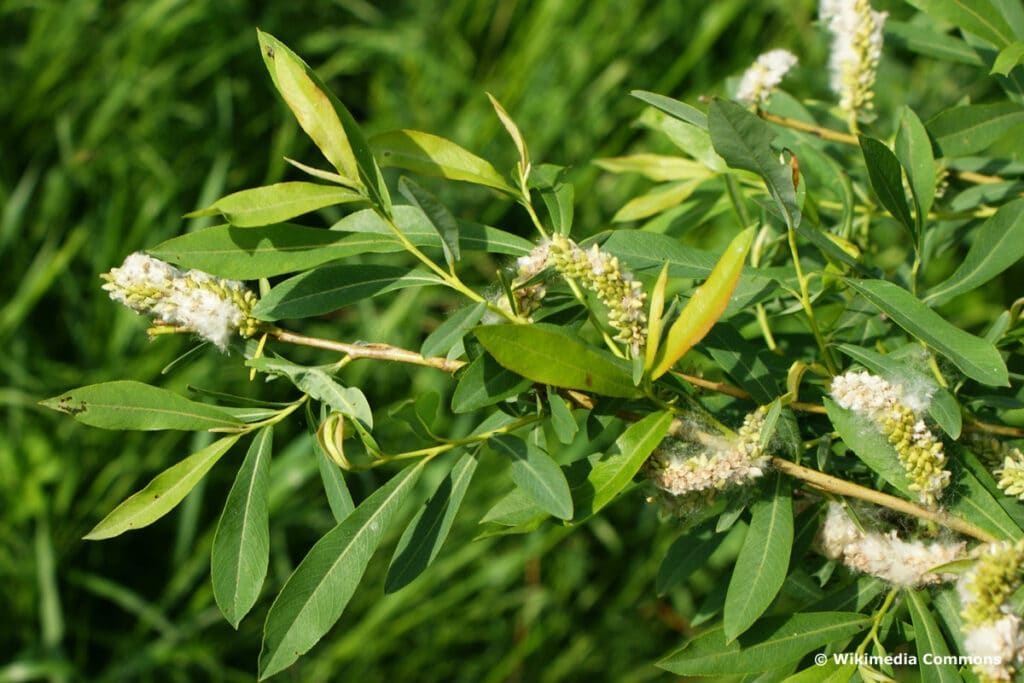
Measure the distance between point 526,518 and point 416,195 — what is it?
26cm

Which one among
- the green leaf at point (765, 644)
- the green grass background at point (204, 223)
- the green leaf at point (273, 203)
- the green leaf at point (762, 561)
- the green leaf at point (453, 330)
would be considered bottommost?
the green grass background at point (204, 223)

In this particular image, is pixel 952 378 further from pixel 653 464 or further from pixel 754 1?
pixel 754 1

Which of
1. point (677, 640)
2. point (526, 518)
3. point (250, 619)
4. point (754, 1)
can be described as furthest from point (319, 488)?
point (754, 1)

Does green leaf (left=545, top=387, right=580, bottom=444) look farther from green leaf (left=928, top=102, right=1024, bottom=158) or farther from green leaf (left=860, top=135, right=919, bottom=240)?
green leaf (left=928, top=102, right=1024, bottom=158)

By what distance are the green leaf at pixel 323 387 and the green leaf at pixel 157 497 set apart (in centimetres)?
8

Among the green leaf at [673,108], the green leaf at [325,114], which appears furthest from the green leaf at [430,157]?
the green leaf at [673,108]

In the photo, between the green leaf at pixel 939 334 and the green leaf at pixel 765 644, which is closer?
the green leaf at pixel 939 334

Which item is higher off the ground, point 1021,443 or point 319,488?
point 1021,443

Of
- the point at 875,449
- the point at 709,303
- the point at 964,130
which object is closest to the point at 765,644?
the point at 875,449

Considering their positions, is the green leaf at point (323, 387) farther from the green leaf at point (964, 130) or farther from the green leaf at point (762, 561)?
the green leaf at point (964, 130)

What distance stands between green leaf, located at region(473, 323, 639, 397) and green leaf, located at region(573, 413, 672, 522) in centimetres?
5

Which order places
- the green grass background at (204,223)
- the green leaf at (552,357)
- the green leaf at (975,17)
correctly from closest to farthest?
the green leaf at (552,357)
the green leaf at (975,17)
the green grass background at (204,223)

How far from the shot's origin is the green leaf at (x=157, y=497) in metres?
0.72

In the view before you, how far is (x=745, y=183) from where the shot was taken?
1020mm
